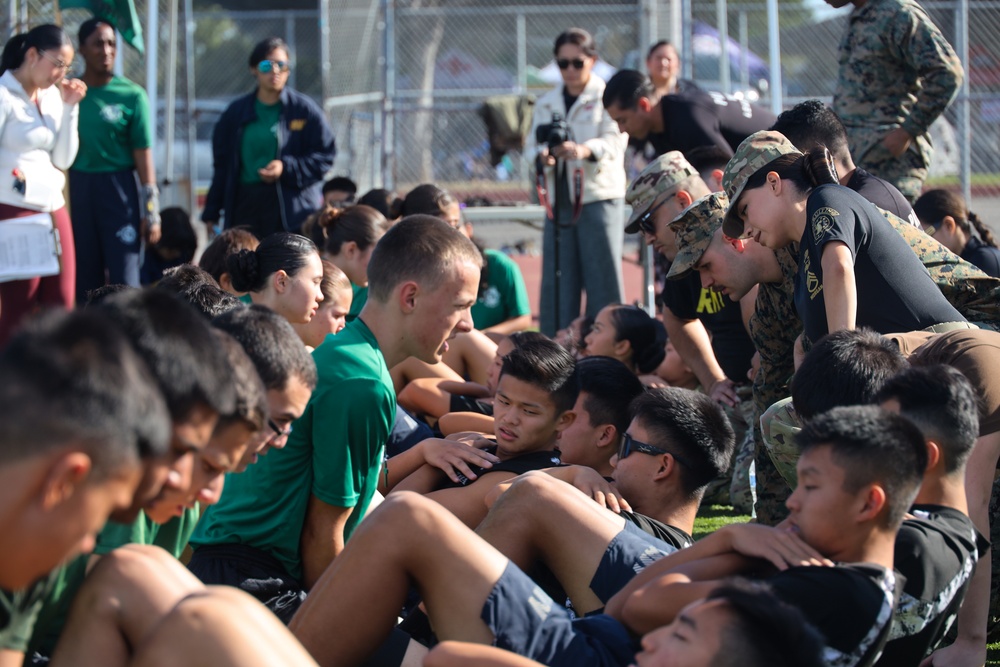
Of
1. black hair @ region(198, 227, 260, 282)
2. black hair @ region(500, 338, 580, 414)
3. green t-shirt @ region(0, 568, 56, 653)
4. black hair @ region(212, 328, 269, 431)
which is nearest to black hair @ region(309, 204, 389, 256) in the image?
black hair @ region(198, 227, 260, 282)

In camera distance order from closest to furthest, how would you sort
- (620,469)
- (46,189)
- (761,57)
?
1. (620,469)
2. (46,189)
3. (761,57)

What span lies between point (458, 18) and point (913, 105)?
475 inches

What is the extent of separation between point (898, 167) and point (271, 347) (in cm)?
481

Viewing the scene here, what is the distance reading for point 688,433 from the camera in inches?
150

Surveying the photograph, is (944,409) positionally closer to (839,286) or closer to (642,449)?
(839,286)

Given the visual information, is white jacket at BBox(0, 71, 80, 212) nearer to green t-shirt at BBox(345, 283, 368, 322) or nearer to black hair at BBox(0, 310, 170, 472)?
green t-shirt at BBox(345, 283, 368, 322)

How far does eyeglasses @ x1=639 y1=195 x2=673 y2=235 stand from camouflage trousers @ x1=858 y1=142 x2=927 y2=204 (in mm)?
1503

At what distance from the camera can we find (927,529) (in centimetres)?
→ 289

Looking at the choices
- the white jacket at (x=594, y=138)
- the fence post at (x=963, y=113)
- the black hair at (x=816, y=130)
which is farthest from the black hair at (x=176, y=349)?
the fence post at (x=963, y=113)

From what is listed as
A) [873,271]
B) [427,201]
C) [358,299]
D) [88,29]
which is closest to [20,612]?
[873,271]

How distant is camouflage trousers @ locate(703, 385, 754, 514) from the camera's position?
5.77 meters

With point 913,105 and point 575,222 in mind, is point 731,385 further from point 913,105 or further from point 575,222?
point 575,222

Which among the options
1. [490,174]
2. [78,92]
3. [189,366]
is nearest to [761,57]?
[490,174]

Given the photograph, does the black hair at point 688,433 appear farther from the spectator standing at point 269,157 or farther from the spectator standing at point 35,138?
the spectator standing at point 269,157
